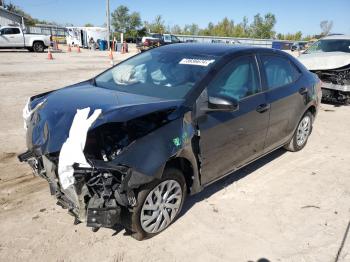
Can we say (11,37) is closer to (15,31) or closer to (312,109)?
(15,31)

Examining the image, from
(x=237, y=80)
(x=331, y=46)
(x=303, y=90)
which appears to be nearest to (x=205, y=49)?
(x=237, y=80)

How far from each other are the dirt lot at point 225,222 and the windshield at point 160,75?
1360 mm

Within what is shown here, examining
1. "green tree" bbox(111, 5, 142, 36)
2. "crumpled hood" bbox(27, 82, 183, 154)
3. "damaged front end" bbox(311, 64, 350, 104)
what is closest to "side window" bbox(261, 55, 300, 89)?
"crumpled hood" bbox(27, 82, 183, 154)

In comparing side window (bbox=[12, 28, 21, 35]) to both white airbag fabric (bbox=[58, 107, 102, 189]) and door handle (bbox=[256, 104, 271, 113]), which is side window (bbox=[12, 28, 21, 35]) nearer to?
door handle (bbox=[256, 104, 271, 113])

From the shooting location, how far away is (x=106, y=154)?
2.97m

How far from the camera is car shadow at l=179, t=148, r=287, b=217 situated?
4.08 metres

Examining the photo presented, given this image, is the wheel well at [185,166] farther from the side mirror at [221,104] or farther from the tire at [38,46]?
the tire at [38,46]

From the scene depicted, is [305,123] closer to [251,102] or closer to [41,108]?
[251,102]

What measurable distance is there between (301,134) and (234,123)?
237 centimetres

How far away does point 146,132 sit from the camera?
9.93ft

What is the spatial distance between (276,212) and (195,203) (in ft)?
3.01

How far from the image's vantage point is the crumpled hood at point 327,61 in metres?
9.34

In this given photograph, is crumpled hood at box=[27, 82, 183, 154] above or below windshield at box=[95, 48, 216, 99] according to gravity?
below

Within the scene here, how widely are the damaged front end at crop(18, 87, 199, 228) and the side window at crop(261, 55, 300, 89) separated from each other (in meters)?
1.86
